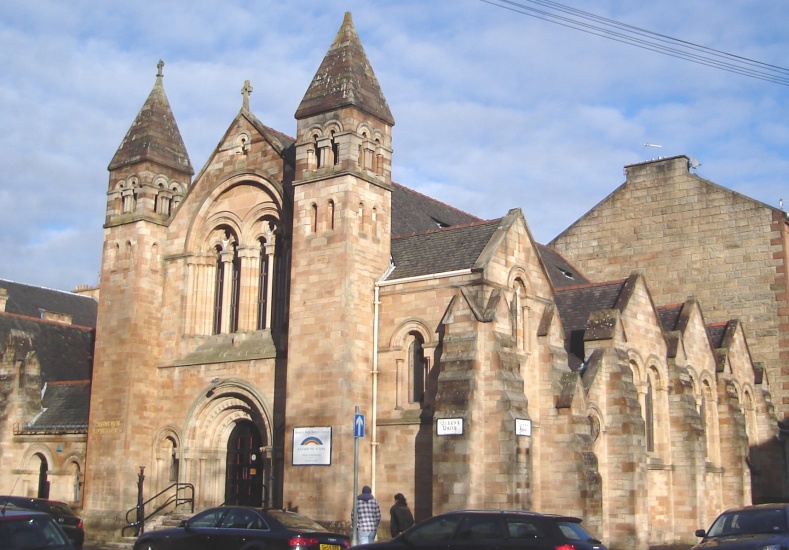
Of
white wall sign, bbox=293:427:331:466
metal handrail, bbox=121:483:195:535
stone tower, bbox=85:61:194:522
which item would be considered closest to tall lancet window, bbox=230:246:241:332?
stone tower, bbox=85:61:194:522

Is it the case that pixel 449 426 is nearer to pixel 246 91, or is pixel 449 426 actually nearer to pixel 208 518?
pixel 208 518

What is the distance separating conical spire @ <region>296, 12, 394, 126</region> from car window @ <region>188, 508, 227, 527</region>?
41.4 feet

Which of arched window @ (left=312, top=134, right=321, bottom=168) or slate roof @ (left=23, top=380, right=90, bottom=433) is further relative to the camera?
slate roof @ (left=23, top=380, right=90, bottom=433)

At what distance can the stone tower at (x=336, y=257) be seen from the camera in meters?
25.3

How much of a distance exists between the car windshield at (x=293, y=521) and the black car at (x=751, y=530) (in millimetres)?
6941

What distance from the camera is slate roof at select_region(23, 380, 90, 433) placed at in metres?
32.5

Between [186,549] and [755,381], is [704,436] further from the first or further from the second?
[186,549]

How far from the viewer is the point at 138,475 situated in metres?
29.1

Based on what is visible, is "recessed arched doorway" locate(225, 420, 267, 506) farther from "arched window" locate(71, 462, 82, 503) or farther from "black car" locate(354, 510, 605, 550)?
"black car" locate(354, 510, 605, 550)

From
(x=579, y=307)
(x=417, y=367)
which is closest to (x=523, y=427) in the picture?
(x=417, y=367)

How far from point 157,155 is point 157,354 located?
6521 mm

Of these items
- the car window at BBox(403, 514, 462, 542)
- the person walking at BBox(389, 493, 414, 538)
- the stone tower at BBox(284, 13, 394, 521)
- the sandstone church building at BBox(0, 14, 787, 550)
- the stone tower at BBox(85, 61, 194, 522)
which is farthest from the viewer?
the stone tower at BBox(85, 61, 194, 522)

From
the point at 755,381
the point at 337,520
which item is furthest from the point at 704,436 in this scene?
the point at 337,520

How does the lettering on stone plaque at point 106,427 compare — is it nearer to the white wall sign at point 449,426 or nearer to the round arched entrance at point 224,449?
the round arched entrance at point 224,449
